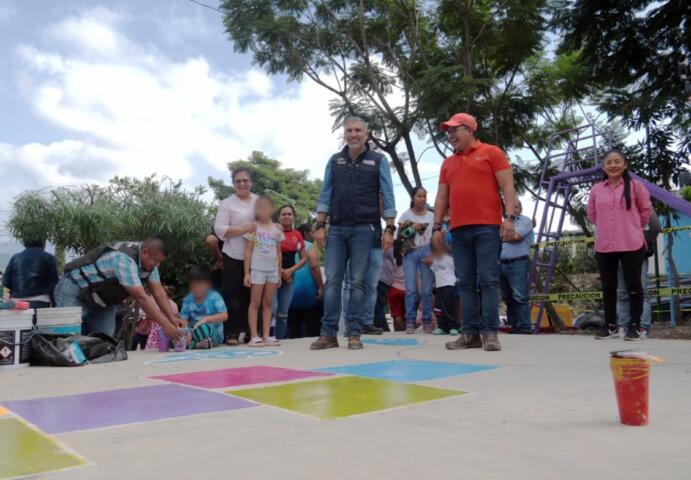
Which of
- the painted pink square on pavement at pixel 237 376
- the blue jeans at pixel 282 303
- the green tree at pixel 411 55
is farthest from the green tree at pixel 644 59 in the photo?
the painted pink square on pavement at pixel 237 376

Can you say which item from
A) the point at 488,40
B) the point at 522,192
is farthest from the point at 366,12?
the point at 522,192

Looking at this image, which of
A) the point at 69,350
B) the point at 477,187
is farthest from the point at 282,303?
the point at 477,187

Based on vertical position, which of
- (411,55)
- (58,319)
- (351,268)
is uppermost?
(411,55)

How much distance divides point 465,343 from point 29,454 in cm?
345

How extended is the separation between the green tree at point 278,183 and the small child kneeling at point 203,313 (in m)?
37.0

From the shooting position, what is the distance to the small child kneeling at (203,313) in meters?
5.48

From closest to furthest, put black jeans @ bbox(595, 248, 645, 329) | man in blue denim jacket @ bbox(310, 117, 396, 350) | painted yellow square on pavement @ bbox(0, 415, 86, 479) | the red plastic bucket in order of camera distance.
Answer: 1. painted yellow square on pavement @ bbox(0, 415, 86, 479)
2. the red plastic bucket
3. man in blue denim jacket @ bbox(310, 117, 396, 350)
4. black jeans @ bbox(595, 248, 645, 329)

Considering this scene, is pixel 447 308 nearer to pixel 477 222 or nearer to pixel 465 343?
pixel 465 343

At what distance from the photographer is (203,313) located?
5.68 m

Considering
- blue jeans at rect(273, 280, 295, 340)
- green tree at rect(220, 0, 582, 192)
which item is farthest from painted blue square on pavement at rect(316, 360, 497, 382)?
green tree at rect(220, 0, 582, 192)

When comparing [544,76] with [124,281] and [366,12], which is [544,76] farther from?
[124,281]

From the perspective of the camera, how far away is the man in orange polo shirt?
4570mm

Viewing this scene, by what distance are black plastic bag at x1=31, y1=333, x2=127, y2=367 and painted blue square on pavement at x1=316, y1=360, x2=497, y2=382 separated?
1813mm

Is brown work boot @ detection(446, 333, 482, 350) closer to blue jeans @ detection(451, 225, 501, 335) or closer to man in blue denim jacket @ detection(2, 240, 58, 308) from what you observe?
blue jeans @ detection(451, 225, 501, 335)
